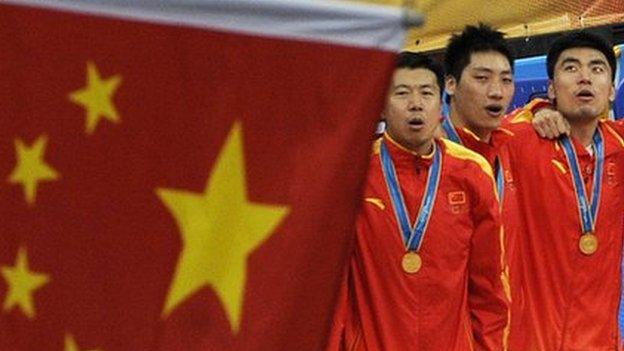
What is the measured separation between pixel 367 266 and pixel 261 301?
292 centimetres

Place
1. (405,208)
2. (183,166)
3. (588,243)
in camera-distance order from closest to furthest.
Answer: (183,166)
(405,208)
(588,243)

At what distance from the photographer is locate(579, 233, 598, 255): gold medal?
6266mm

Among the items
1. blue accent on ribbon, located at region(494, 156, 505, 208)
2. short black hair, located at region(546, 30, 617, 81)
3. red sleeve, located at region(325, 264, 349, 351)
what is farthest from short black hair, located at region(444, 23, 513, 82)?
red sleeve, located at region(325, 264, 349, 351)

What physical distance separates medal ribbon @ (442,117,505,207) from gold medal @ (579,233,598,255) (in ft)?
1.39

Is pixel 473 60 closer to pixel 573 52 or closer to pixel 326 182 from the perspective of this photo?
pixel 573 52

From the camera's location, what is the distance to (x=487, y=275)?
5.81 m

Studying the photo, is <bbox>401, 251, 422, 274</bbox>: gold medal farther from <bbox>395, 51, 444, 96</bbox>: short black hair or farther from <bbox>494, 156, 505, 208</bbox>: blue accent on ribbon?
<bbox>395, 51, 444, 96</bbox>: short black hair

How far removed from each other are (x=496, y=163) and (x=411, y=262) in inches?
30.0

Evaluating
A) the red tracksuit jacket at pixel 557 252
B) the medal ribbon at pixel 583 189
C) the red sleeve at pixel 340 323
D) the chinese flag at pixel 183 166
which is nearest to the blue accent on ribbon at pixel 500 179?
the red tracksuit jacket at pixel 557 252

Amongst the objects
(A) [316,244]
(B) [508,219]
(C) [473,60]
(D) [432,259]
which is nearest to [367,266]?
(D) [432,259]

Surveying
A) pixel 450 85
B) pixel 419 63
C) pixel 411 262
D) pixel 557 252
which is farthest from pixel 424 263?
pixel 450 85

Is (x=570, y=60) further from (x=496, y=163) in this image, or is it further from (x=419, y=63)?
(x=419, y=63)

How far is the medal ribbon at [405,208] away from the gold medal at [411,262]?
23mm

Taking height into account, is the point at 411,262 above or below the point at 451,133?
below
